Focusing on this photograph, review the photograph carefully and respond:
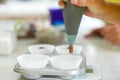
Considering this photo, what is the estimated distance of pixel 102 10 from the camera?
100cm

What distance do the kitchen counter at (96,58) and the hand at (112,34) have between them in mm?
26

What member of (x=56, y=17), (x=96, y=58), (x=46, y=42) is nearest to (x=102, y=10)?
(x=96, y=58)

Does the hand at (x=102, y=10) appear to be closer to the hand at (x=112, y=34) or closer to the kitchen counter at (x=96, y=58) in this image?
the kitchen counter at (x=96, y=58)

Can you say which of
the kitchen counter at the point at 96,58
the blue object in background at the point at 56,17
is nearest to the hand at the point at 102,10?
the kitchen counter at the point at 96,58

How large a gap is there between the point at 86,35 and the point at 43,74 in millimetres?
736

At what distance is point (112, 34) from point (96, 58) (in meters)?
0.31

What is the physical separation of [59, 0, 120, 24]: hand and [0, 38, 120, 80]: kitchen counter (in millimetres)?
154

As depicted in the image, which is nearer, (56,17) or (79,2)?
(79,2)

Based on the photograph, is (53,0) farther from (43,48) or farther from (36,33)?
(43,48)

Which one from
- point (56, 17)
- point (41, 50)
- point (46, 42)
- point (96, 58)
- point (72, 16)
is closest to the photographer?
point (72, 16)

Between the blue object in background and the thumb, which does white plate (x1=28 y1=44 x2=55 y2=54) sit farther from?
the blue object in background

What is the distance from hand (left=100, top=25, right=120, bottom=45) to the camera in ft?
4.35

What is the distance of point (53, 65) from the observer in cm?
80

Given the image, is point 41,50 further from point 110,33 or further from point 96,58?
point 110,33
